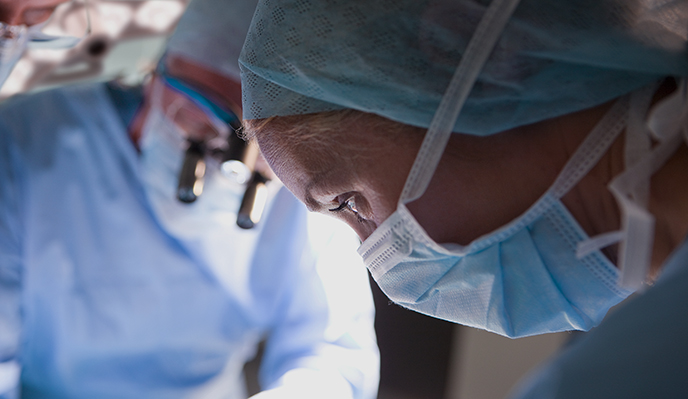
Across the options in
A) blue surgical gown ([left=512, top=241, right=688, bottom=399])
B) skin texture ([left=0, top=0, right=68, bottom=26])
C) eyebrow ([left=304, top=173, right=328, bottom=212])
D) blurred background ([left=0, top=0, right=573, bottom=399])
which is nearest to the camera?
blue surgical gown ([left=512, top=241, right=688, bottom=399])

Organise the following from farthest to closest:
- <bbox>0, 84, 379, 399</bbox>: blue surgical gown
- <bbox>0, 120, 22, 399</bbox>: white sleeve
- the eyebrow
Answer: <bbox>0, 84, 379, 399</bbox>: blue surgical gown → <bbox>0, 120, 22, 399</bbox>: white sleeve → the eyebrow

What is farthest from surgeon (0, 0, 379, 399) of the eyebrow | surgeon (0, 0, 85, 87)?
the eyebrow

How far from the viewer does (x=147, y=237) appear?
149 centimetres

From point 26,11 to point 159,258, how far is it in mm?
697

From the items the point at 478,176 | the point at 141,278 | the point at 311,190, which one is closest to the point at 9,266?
the point at 141,278

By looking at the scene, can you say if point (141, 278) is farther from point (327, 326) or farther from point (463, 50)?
point (463, 50)

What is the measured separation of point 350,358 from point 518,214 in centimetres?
92

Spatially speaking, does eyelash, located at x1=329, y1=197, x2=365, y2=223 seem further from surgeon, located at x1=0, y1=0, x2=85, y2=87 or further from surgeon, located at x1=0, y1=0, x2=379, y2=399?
surgeon, located at x1=0, y1=0, x2=85, y2=87

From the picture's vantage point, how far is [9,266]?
1.38 meters

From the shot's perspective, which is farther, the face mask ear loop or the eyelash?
the eyelash

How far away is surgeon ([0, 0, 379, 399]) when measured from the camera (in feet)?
4.53

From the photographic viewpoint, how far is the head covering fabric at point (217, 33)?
1.33m

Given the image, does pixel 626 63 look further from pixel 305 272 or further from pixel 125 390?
pixel 125 390

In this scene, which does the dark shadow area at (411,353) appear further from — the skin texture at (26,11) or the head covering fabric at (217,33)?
the skin texture at (26,11)
